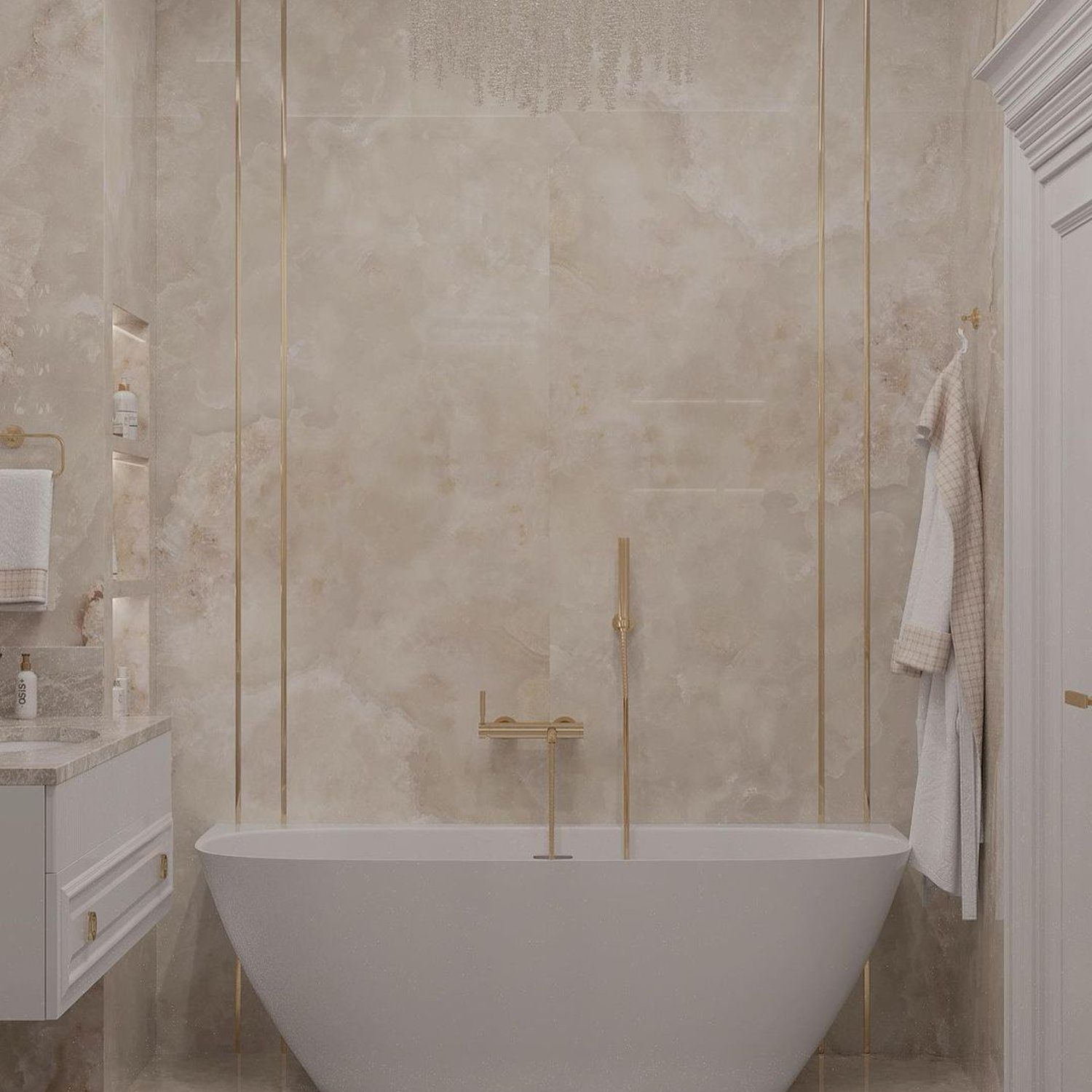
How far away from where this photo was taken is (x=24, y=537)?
2.80 metres

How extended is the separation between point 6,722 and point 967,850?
7.24ft

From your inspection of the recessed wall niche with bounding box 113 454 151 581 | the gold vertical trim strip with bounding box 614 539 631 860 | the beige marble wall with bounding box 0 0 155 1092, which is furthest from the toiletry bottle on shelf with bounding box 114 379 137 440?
the gold vertical trim strip with bounding box 614 539 631 860

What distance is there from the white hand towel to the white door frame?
212 centimetres

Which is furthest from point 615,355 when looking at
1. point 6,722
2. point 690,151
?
point 6,722

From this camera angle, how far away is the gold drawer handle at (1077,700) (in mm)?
2268

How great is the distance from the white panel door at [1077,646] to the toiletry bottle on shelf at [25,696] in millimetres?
2206

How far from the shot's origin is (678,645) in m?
3.19

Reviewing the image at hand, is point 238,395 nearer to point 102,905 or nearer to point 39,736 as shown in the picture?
point 39,736

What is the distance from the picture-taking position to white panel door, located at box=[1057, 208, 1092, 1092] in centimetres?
227

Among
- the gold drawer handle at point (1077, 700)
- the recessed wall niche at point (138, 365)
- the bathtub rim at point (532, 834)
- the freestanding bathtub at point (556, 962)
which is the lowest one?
the freestanding bathtub at point (556, 962)

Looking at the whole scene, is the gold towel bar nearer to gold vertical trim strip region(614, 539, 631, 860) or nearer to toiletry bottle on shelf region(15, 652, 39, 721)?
toiletry bottle on shelf region(15, 652, 39, 721)

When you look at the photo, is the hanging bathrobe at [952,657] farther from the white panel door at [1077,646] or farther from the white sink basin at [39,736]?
the white sink basin at [39,736]

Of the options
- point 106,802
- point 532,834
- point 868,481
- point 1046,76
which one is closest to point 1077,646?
point 868,481

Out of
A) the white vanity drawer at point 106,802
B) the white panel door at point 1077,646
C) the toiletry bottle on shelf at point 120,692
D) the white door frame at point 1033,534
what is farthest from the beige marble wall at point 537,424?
the white panel door at point 1077,646
